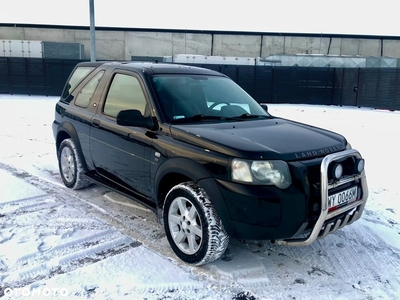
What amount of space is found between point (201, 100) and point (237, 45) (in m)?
28.1

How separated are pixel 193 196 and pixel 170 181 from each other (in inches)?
19.0

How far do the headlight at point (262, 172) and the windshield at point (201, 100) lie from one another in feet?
3.11

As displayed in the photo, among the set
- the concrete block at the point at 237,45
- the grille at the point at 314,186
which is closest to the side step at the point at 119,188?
the grille at the point at 314,186

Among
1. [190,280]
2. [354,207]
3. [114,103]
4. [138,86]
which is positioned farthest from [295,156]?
[114,103]

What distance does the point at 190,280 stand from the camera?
2971mm

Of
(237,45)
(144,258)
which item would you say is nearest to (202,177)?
(144,258)

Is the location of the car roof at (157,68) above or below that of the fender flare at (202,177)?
above

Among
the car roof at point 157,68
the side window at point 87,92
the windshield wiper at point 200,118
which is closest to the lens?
the windshield wiper at point 200,118

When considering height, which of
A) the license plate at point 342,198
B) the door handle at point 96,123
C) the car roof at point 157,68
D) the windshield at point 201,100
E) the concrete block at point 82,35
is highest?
the concrete block at point 82,35

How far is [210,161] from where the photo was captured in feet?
9.69

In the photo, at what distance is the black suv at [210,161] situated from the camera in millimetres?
2812

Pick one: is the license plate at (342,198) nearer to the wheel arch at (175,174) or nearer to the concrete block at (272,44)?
the wheel arch at (175,174)

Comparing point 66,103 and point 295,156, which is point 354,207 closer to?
point 295,156

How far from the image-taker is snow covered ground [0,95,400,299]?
284 centimetres
